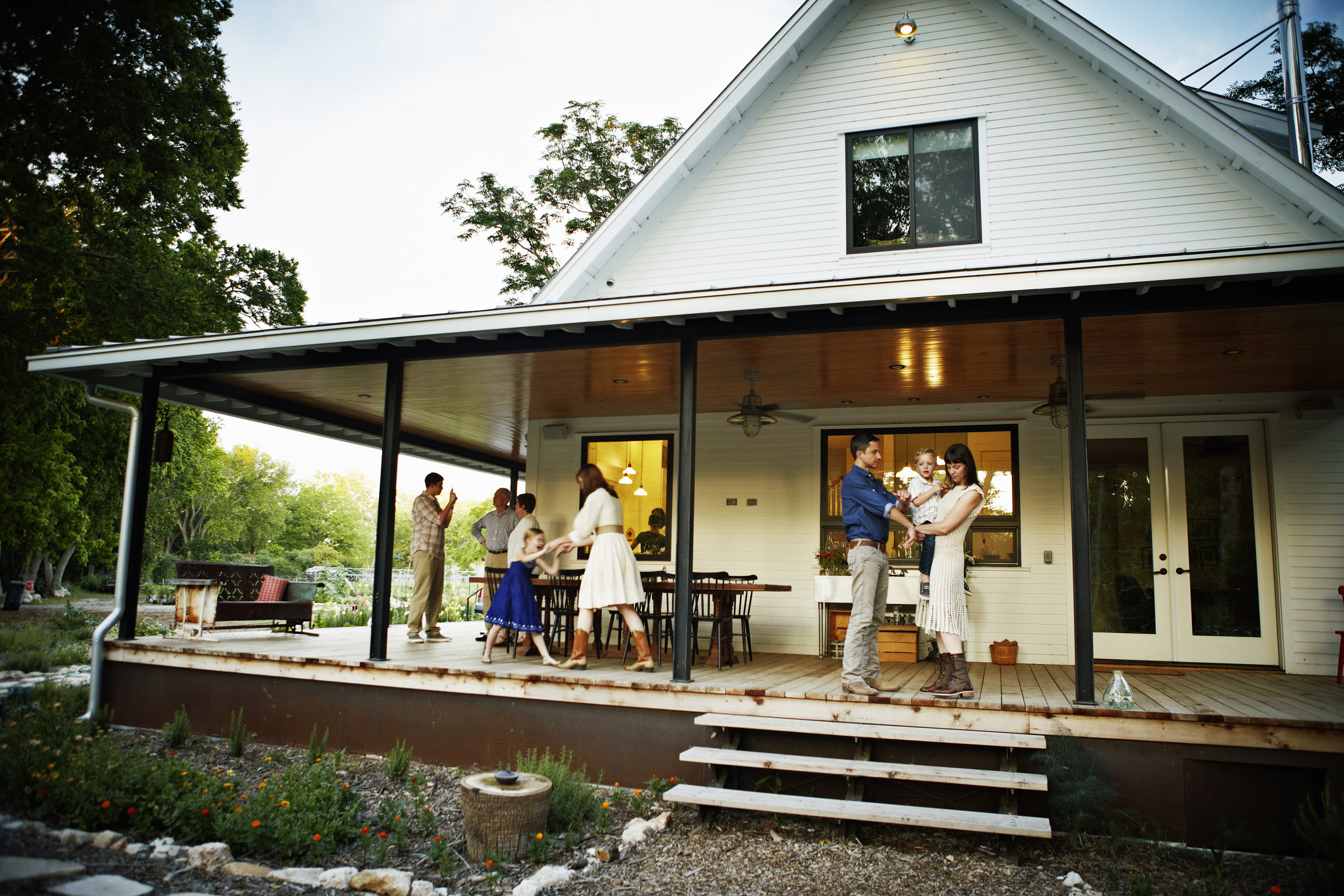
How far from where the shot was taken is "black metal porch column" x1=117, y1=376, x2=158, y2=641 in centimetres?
728

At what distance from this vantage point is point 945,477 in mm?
8211

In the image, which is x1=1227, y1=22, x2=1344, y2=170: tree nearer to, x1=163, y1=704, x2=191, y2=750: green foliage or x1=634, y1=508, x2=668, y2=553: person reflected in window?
x1=634, y1=508, x2=668, y2=553: person reflected in window

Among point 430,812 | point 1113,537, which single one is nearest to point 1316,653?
point 1113,537

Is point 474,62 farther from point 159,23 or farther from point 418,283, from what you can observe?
point 418,283

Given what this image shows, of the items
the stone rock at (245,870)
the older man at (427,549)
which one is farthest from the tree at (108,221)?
the stone rock at (245,870)

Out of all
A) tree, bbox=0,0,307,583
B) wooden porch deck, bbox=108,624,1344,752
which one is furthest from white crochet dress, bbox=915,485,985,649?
tree, bbox=0,0,307,583

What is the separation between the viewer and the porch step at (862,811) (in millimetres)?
3941

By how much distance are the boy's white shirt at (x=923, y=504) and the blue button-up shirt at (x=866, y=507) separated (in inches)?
5.2

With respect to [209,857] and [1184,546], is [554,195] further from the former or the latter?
[209,857]

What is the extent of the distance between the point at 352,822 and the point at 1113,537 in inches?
255

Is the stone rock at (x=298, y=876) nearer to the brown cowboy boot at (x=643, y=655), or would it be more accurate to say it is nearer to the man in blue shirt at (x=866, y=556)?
the brown cowboy boot at (x=643, y=655)

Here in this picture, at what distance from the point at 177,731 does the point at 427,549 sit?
8.19ft

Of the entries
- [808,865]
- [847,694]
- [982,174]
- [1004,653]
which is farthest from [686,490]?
[982,174]

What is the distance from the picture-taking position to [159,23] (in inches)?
513
